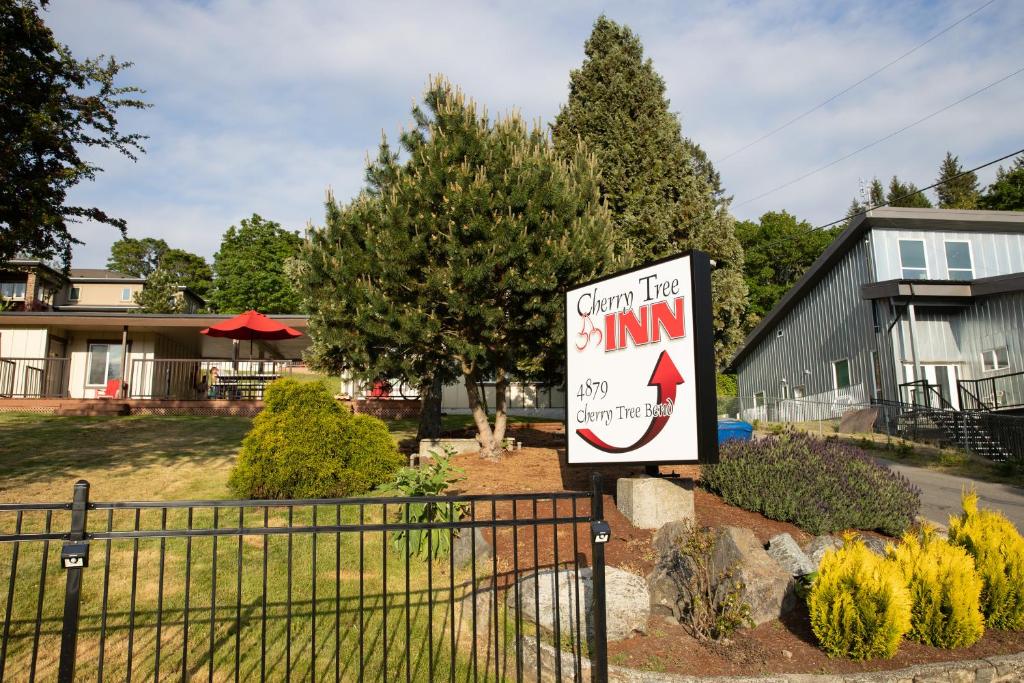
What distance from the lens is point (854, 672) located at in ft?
16.9

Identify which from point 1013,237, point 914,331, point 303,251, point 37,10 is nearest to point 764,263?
point 1013,237

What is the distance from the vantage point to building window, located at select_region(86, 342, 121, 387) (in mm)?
24719

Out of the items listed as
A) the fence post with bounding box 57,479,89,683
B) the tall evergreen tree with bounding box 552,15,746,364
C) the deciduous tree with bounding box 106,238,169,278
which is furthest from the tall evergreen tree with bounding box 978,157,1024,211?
the deciduous tree with bounding box 106,238,169,278

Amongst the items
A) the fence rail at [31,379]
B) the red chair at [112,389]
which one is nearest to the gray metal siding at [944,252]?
the red chair at [112,389]

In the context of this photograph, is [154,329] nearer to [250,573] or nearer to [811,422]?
[250,573]

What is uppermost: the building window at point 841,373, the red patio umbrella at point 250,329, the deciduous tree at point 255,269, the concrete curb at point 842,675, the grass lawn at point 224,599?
the deciduous tree at point 255,269

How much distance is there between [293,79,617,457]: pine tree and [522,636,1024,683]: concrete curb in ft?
19.3

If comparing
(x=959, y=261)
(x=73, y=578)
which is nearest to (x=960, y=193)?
(x=959, y=261)

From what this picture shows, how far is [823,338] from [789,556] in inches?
933

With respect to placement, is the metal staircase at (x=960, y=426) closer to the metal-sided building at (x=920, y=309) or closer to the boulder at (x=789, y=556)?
the metal-sided building at (x=920, y=309)

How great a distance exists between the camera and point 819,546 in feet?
23.1

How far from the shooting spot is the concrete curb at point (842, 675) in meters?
4.95

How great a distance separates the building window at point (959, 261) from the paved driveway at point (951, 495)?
42.5 feet

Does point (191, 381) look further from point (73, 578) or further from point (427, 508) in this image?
point (73, 578)
